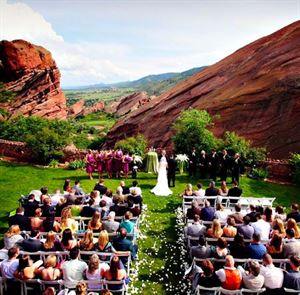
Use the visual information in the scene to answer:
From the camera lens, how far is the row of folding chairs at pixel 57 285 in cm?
834

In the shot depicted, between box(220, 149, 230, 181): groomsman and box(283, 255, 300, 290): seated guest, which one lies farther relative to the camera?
box(220, 149, 230, 181): groomsman

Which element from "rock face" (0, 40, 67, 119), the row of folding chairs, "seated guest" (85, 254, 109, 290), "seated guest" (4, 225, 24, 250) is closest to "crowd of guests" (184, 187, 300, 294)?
the row of folding chairs

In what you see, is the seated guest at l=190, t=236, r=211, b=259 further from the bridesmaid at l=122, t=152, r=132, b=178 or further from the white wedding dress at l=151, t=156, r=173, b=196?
the bridesmaid at l=122, t=152, r=132, b=178

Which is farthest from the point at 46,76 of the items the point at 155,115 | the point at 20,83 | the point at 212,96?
the point at 212,96

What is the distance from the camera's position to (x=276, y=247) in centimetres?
941

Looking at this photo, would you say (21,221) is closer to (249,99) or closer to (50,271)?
(50,271)

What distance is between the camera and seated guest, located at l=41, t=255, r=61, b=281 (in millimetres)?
8445

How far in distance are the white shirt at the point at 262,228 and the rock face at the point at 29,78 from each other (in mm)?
46628

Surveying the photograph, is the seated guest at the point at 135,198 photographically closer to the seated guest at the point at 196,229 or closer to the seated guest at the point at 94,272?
the seated guest at the point at 196,229

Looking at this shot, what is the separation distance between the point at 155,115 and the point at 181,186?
14391 mm

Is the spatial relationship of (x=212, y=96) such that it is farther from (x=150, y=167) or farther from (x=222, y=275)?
(x=222, y=275)

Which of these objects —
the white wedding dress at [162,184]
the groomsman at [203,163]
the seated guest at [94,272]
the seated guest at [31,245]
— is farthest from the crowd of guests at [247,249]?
the groomsman at [203,163]

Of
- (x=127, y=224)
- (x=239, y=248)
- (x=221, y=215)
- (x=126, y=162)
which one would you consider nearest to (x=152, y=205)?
(x=126, y=162)

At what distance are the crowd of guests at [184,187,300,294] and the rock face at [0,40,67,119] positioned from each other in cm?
4584
